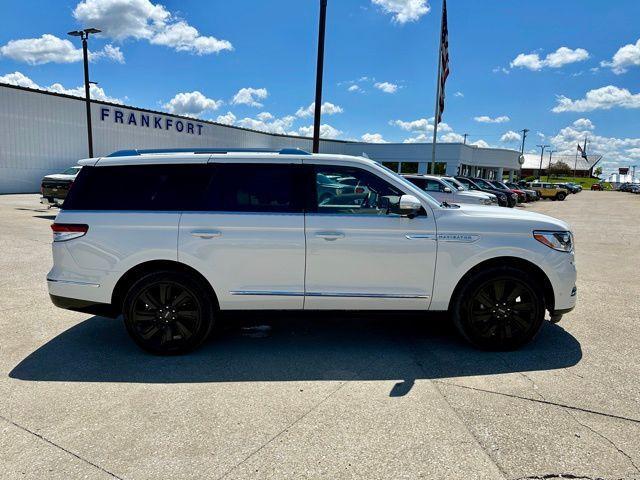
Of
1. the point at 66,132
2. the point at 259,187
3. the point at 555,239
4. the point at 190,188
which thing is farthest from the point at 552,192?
the point at 190,188

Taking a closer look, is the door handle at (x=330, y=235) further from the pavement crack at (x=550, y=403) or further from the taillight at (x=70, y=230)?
the taillight at (x=70, y=230)

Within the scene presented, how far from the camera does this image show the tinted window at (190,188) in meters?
4.02

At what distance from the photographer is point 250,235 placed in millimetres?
3928

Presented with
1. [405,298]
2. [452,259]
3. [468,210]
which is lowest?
[405,298]

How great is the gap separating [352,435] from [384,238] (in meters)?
1.75

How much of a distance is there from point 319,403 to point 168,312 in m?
1.70

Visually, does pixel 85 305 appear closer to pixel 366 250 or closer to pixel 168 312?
pixel 168 312

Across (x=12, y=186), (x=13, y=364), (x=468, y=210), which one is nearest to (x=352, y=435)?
(x=468, y=210)

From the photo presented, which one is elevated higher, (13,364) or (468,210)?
(468,210)

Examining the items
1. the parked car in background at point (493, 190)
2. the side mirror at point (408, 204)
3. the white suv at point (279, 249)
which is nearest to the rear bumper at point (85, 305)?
the white suv at point (279, 249)

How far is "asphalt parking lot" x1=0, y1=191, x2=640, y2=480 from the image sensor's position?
8.51 feet

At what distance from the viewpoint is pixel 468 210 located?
13.7 ft

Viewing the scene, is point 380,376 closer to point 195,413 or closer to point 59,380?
point 195,413

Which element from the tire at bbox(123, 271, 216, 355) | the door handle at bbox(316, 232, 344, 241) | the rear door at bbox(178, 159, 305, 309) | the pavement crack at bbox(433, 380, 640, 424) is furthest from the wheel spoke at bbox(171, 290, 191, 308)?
the pavement crack at bbox(433, 380, 640, 424)
